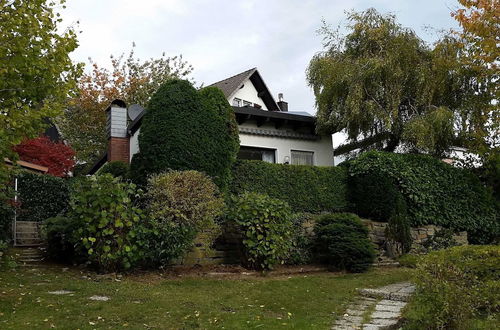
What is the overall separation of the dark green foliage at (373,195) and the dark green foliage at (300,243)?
266 centimetres

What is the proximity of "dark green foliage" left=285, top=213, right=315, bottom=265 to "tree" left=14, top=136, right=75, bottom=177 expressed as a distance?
1182 centimetres

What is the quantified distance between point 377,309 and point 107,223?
4947 millimetres

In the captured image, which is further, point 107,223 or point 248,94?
point 248,94

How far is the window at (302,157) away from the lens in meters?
16.5

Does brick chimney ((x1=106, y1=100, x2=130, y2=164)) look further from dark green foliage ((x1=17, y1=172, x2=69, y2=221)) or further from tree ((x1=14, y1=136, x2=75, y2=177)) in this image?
tree ((x1=14, y1=136, x2=75, y2=177))

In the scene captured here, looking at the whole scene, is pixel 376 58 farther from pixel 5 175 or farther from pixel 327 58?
pixel 5 175

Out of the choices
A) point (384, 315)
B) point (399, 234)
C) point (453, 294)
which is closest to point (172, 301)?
point (384, 315)

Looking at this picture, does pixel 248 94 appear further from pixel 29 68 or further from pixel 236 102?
pixel 29 68

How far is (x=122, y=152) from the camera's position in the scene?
17.2 metres

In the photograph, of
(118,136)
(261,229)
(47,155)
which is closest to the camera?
(261,229)

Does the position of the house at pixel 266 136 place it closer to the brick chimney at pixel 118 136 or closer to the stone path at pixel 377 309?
the brick chimney at pixel 118 136

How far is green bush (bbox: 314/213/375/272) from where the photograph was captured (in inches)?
401

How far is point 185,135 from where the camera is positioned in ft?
35.2

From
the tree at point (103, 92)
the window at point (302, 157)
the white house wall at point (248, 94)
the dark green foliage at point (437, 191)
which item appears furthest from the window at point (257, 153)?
the tree at point (103, 92)
